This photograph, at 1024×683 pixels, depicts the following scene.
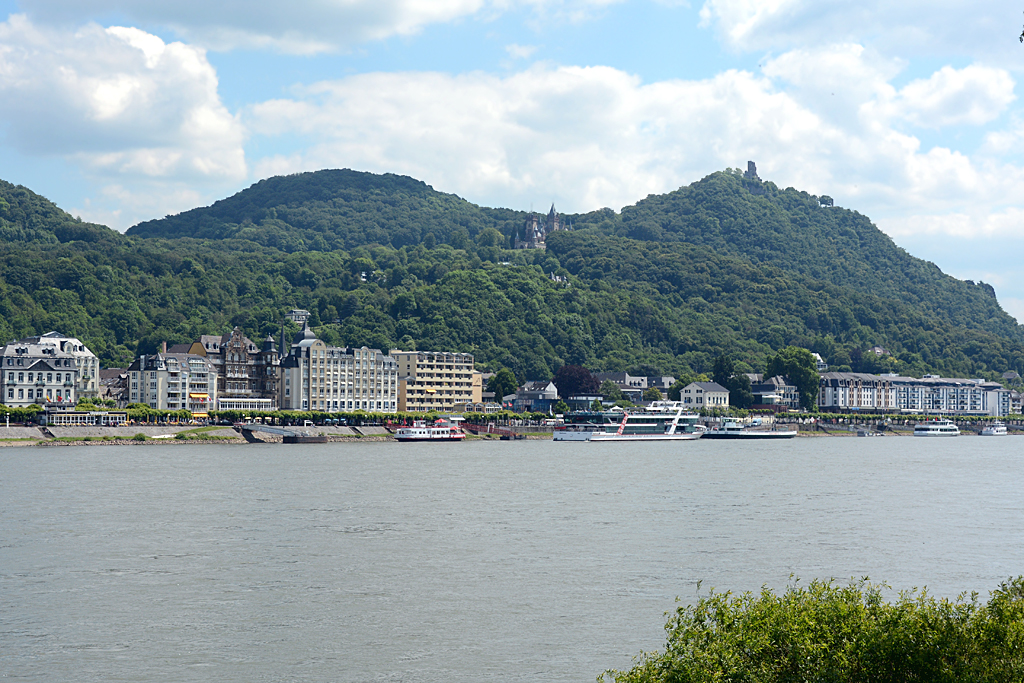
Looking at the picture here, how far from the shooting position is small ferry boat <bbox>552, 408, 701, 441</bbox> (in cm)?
13762

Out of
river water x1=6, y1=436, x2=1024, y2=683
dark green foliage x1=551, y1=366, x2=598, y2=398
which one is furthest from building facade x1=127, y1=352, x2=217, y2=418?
river water x1=6, y1=436, x2=1024, y2=683

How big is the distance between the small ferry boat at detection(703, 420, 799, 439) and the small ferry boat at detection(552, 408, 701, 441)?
2.68m

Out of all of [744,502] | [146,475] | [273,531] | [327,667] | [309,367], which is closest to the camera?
[327,667]

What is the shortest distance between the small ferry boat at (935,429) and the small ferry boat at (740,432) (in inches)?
1261

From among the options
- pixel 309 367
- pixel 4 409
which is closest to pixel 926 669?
pixel 4 409

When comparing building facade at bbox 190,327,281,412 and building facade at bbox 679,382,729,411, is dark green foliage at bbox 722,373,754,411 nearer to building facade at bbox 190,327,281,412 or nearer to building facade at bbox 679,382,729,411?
building facade at bbox 679,382,729,411

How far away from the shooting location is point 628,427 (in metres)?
142

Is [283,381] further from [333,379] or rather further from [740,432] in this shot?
[740,432]

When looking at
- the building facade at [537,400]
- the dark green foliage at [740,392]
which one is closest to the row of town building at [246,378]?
the building facade at [537,400]

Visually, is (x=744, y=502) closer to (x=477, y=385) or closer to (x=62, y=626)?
(x=62, y=626)

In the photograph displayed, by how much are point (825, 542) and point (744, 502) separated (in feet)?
46.6

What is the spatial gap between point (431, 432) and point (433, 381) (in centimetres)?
4812

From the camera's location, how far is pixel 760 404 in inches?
7431

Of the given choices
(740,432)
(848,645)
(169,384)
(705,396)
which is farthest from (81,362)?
(848,645)
